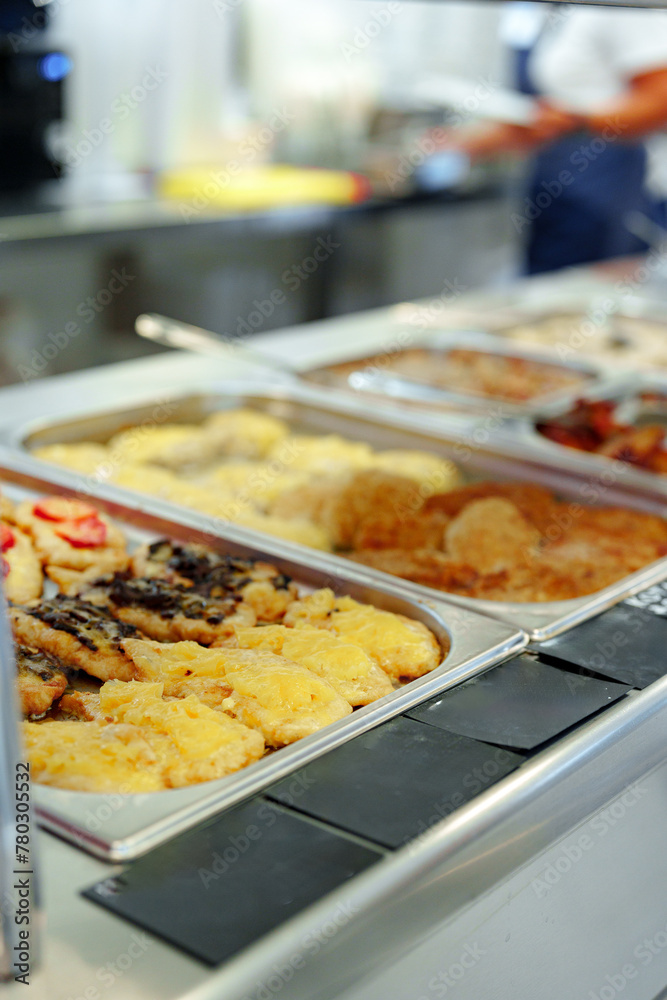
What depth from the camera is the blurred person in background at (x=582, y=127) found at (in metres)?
3.01

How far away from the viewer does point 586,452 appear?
1.92 metres

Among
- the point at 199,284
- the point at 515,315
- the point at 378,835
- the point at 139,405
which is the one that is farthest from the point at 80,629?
the point at 199,284

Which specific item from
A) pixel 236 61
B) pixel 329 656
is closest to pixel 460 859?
pixel 329 656

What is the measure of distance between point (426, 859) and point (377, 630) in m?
0.40

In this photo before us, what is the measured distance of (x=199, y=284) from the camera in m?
4.09

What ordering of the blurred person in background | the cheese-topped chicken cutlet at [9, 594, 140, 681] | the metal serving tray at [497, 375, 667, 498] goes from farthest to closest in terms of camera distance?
the blurred person in background → the metal serving tray at [497, 375, 667, 498] → the cheese-topped chicken cutlet at [9, 594, 140, 681]

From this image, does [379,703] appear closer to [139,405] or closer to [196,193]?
[139,405]

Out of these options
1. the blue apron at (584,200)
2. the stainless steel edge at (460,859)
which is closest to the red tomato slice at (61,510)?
the stainless steel edge at (460,859)

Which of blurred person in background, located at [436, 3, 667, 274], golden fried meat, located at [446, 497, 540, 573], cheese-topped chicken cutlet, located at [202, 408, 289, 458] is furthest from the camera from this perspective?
blurred person in background, located at [436, 3, 667, 274]

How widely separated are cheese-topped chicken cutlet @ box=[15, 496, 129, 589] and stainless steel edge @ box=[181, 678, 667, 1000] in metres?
0.67

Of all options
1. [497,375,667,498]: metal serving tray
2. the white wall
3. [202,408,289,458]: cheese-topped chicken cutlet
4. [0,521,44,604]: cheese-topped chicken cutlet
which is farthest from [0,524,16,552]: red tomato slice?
the white wall

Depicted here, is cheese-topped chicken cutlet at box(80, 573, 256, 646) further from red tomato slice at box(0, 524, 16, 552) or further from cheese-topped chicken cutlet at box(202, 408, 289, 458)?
cheese-topped chicken cutlet at box(202, 408, 289, 458)

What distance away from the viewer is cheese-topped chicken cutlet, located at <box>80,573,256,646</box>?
1.18 m

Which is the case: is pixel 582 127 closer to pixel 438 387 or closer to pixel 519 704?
pixel 438 387
